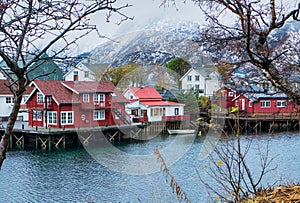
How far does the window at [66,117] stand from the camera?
76.5 ft

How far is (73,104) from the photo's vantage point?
23438mm

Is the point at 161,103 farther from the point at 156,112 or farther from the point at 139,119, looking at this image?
the point at 139,119

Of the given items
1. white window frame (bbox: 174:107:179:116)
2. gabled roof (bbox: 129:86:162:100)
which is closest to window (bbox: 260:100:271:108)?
white window frame (bbox: 174:107:179:116)

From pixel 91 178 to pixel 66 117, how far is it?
9.94 m

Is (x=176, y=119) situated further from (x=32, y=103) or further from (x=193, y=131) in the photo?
(x=32, y=103)

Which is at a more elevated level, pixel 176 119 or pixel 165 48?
pixel 165 48

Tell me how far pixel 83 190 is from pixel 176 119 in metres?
18.0

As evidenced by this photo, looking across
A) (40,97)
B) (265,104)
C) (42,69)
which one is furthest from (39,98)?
(42,69)

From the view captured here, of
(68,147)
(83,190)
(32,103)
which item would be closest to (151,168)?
(83,190)

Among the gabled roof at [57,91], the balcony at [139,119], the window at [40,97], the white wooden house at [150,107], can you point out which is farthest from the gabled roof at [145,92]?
the window at [40,97]

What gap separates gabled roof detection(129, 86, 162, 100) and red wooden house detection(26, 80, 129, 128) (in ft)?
13.7

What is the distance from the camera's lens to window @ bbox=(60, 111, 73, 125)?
23.3 metres

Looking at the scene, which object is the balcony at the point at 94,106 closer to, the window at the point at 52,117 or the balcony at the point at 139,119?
the window at the point at 52,117

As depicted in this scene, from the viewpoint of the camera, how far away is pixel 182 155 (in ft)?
59.3
